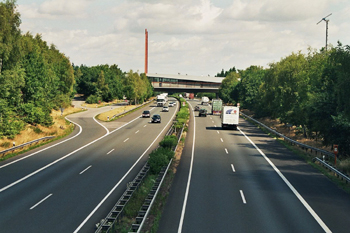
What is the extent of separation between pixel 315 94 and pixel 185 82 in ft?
469

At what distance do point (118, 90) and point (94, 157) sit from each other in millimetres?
97197

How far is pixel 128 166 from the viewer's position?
94.6ft

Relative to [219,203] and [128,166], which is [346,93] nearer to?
[219,203]

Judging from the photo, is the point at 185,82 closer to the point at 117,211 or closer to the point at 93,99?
the point at 93,99

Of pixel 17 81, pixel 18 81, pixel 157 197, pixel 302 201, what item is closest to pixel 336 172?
pixel 302 201

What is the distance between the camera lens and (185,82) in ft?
584

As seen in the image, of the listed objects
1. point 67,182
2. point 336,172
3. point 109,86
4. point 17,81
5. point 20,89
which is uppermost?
point 109,86

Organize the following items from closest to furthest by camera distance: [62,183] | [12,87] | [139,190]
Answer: [139,190] → [62,183] → [12,87]

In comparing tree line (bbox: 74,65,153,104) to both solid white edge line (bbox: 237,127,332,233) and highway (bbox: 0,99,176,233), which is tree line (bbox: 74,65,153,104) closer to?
highway (bbox: 0,99,176,233)

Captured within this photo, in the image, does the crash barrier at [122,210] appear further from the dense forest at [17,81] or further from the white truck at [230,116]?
the white truck at [230,116]

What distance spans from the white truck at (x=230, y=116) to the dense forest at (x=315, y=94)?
7.37 m

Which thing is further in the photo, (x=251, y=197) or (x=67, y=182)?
(x=67, y=182)

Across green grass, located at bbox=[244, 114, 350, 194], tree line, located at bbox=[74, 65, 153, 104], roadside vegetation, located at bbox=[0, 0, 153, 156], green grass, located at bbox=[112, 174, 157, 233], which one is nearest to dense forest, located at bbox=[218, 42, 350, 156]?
green grass, located at bbox=[244, 114, 350, 194]

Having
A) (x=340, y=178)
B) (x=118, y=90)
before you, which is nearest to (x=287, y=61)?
(x=340, y=178)
